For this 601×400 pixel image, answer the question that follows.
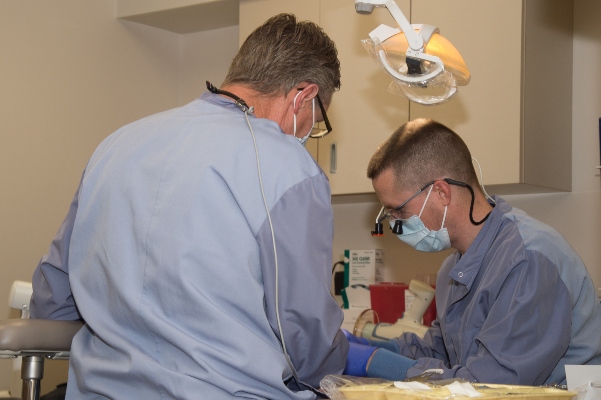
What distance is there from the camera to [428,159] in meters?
2.27

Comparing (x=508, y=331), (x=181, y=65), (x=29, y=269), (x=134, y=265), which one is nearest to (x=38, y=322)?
(x=134, y=265)

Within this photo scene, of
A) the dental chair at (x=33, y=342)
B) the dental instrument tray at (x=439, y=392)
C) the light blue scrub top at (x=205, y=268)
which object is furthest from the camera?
the dental chair at (x=33, y=342)

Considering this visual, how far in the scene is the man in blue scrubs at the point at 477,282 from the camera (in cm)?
182

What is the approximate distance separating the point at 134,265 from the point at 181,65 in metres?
3.14

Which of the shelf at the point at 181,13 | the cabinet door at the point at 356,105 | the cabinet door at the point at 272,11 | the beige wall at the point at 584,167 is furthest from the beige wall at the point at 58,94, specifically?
the beige wall at the point at 584,167

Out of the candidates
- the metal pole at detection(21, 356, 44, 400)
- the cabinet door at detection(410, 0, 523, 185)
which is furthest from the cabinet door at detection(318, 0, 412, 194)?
the metal pole at detection(21, 356, 44, 400)

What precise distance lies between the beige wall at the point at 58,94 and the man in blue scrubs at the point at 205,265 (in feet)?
7.41

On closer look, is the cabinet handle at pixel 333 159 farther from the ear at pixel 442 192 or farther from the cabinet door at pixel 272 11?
the ear at pixel 442 192

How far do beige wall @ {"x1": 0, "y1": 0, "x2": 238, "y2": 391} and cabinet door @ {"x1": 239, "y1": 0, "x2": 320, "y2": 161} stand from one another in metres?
0.47

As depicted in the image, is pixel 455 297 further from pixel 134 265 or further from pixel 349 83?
pixel 349 83

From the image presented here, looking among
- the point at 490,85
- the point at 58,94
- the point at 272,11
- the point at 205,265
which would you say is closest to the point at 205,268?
the point at 205,265

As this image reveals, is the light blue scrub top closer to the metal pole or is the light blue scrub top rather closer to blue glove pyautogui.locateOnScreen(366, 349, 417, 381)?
the metal pole

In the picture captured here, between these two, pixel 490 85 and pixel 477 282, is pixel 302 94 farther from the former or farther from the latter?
pixel 490 85

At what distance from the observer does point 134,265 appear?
140 cm
